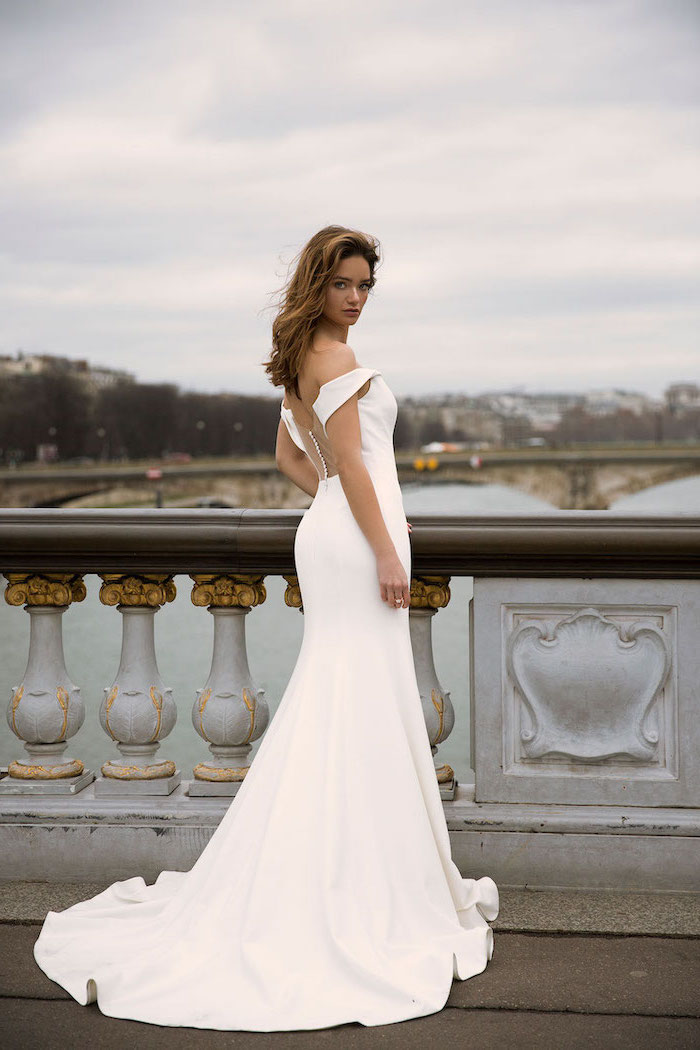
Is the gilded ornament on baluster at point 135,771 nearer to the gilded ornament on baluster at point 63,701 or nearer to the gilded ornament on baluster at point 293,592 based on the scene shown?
the gilded ornament on baluster at point 63,701

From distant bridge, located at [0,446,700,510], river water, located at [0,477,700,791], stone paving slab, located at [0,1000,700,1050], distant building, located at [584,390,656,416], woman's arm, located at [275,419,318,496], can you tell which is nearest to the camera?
stone paving slab, located at [0,1000,700,1050]

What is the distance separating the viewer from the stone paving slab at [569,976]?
7.52ft

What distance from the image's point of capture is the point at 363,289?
272 cm

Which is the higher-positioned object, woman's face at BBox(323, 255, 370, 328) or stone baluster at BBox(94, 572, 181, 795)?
woman's face at BBox(323, 255, 370, 328)

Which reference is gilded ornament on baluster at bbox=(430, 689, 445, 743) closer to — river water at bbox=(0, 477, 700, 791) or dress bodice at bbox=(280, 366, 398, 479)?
dress bodice at bbox=(280, 366, 398, 479)

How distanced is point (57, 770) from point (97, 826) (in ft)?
0.68

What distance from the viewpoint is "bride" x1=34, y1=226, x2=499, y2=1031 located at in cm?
238

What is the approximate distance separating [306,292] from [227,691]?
1.07 m

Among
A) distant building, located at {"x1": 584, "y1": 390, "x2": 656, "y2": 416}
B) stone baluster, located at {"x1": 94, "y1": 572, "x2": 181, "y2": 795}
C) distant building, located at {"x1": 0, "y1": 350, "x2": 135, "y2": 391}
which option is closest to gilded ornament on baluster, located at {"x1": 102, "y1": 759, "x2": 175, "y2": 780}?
stone baluster, located at {"x1": 94, "y1": 572, "x2": 181, "y2": 795}

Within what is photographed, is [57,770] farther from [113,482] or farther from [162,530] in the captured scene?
[113,482]

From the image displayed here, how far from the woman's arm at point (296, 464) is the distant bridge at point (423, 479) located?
4674cm

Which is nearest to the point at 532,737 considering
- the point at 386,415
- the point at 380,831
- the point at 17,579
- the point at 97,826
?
the point at 380,831

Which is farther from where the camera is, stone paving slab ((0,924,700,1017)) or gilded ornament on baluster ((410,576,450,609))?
gilded ornament on baluster ((410,576,450,609))

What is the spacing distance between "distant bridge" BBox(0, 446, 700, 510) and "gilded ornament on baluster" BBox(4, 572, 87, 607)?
1835 inches
